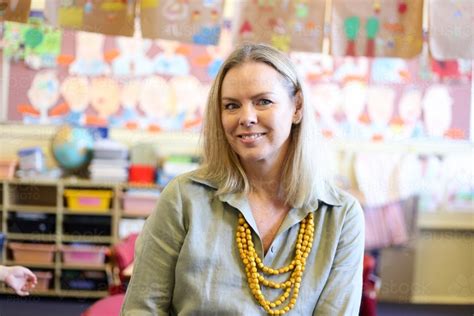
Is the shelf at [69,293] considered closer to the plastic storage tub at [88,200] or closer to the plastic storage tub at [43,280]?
the plastic storage tub at [43,280]

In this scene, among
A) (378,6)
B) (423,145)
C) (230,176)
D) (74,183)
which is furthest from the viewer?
(423,145)

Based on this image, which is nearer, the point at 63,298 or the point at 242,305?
the point at 242,305

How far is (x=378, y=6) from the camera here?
314 centimetres

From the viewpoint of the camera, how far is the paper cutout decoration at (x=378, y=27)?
3135 millimetres

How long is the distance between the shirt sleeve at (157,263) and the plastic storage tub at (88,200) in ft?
10.7

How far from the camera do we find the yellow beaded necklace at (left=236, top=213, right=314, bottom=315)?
1419 millimetres

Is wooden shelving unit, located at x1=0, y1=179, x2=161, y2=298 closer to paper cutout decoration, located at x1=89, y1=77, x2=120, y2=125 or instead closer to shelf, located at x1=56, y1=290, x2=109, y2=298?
shelf, located at x1=56, y1=290, x2=109, y2=298

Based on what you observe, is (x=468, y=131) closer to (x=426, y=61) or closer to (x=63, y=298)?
(x=426, y=61)

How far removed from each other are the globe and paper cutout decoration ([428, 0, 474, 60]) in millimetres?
2736

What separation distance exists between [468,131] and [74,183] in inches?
129

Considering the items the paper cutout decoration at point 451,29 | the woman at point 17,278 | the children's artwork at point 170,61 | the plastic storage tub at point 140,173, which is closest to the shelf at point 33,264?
the plastic storage tub at point 140,173

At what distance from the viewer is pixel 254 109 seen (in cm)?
145

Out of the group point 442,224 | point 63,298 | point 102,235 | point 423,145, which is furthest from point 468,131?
point 63,298

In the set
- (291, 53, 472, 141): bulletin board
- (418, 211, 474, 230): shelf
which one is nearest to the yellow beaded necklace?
(291, 53, 472, 141): bulletin board
